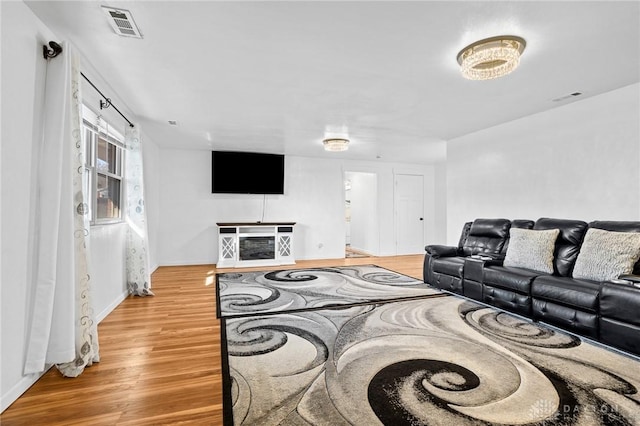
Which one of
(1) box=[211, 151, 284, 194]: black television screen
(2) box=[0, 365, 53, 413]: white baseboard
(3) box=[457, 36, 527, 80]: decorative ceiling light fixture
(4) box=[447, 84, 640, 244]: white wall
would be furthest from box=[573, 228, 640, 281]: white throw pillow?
(1) box=[211, 151, 284, 194]: black television screen

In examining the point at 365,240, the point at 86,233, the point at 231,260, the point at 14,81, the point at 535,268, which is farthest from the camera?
the point at 365,240

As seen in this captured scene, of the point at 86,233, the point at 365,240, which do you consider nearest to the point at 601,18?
the point at 86,233

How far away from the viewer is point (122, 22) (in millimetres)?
1988

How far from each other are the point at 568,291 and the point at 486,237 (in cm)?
162

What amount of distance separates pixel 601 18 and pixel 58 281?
12.8 feet

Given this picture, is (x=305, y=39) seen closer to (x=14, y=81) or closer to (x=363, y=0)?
(x=363, y=0)

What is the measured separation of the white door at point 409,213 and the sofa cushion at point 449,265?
11.6 feet

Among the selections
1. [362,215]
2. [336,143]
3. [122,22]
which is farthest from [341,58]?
[362,215]

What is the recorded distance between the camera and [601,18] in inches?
78.6

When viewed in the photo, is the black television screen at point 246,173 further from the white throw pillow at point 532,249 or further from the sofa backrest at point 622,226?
the sofa backrest at point 622,226

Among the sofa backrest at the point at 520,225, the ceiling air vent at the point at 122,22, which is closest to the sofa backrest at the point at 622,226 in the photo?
the sofa backrest at the point at 520,225

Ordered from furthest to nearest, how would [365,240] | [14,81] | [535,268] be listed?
[365,240] < [535,268] < [14,81]

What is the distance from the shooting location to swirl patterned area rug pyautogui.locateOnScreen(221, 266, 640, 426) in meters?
1.54

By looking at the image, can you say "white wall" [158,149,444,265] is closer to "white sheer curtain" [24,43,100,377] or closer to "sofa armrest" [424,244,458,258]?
"sofa armrest" [424,244,458,258]
